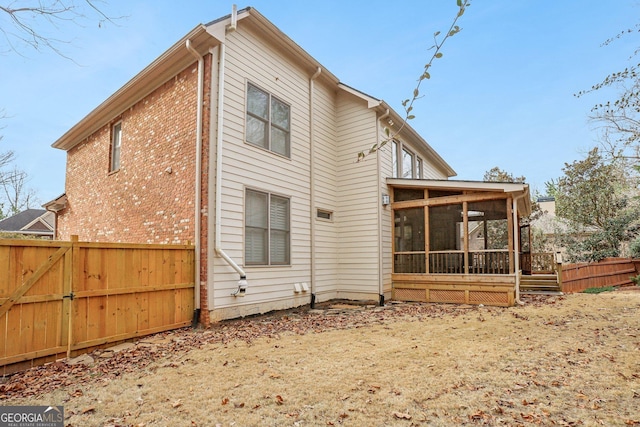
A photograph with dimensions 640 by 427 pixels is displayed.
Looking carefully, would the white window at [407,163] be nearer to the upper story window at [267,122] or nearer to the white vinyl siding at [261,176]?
the white vinyl siding at [261,176]

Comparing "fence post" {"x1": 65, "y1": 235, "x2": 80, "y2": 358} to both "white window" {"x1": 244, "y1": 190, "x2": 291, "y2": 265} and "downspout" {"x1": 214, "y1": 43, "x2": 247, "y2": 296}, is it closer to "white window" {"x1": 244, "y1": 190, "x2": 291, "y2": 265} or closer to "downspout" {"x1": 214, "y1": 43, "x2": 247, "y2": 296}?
"downspout" {"x1": 214, "y1": 43, "x2": 247, "y2": 296}

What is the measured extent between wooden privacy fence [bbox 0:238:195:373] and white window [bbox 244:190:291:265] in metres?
1.40

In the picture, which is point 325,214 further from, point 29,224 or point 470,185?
point 29,224

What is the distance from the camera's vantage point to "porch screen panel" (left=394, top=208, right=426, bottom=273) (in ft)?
33.3

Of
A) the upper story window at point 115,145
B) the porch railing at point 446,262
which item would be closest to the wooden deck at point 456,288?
the porch railing at point 446,262

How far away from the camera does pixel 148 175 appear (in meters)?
8.34

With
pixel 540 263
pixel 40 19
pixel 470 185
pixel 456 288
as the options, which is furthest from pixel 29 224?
pixel 540 263

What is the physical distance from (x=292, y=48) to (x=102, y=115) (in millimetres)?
5819

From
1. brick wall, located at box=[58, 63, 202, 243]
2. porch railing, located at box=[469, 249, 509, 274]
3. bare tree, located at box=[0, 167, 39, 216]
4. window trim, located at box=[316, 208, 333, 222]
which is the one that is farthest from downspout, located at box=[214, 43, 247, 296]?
bare tree, located at box=[0, 167, 39, 216]

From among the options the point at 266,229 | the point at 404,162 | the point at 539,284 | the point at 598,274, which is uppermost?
the point at 404,162

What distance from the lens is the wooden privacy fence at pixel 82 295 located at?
434cm

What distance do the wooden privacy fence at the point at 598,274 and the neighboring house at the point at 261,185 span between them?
3154 mm

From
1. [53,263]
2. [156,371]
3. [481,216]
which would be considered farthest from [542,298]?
[53,263]

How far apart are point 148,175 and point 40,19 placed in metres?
5.44
